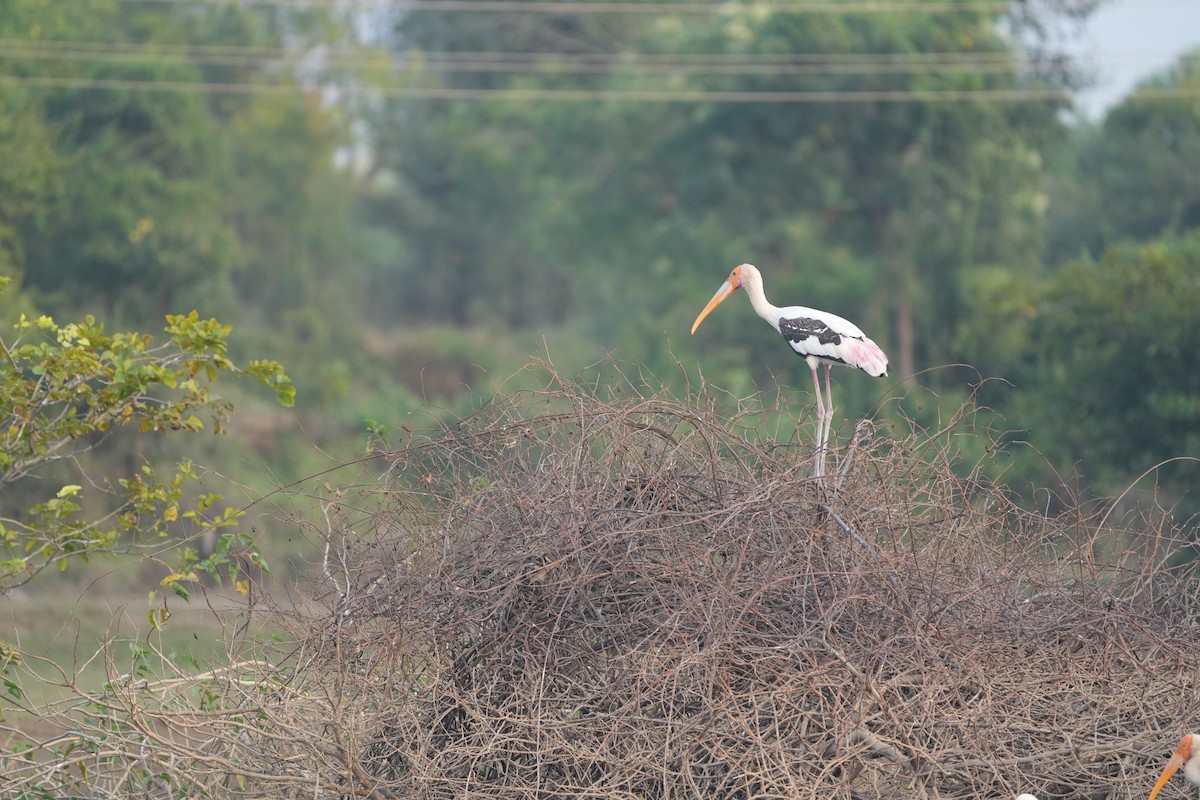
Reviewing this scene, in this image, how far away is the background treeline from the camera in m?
20.5

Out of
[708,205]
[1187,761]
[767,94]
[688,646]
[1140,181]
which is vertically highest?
[688,646]

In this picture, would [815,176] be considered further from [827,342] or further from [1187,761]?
[1187,761]

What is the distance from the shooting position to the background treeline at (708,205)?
2053 centimetres

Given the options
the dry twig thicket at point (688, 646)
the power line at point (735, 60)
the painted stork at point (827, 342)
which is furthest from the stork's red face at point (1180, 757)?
the power line at point (735, 60)

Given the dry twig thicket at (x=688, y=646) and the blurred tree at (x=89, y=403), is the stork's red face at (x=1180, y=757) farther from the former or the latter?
the blurred tree at (x=89, y=403)

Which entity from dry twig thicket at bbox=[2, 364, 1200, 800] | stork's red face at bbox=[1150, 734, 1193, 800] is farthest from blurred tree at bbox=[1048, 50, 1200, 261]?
stork's red face at bbox=[1150, 734, 1193, 800]

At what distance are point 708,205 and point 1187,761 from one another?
22.5 meters

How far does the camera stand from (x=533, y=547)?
6.06 metres

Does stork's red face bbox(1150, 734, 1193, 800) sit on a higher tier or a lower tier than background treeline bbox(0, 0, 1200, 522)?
higher

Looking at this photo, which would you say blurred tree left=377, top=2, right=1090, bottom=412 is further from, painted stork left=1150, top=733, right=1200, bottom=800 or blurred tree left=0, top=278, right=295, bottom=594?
painted stork left=1150, top=733, right=1200, bottom=800

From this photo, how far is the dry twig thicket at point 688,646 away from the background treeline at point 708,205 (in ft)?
35.6

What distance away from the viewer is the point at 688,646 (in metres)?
5.62

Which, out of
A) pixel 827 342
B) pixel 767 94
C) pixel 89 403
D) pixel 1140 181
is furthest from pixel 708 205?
pixel 827 342

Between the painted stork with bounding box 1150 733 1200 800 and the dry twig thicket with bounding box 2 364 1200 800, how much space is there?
0.68 ft
